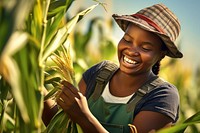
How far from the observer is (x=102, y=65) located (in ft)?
5.83

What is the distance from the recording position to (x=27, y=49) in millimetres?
980

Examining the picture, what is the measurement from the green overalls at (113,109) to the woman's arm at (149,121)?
40mm

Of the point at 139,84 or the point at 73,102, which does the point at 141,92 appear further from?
the point at 73,102

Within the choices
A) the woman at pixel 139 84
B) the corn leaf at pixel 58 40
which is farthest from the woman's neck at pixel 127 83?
the corn leaf at pixel 58 40

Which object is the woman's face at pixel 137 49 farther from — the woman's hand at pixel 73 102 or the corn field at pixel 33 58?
the woman's hand at pixel 73 102

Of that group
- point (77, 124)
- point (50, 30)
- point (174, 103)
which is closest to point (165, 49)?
point (174, 103)

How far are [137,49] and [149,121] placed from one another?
187mm

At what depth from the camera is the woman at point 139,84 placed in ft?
5.25

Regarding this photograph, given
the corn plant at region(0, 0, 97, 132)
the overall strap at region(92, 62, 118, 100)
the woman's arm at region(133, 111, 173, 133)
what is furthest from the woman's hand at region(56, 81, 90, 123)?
the overall strap at region(92, 62, 118, 100)

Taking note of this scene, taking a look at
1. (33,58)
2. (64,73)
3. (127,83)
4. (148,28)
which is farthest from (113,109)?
(33,58)

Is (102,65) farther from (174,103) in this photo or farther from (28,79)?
(28,79)

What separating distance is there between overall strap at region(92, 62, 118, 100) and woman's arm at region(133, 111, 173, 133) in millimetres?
160

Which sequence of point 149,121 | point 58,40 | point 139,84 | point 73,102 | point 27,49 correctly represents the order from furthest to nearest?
point 139,84 < point 149,121 < point 73,102 < point 58,40 < point 27,49

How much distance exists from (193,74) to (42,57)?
310 cm
